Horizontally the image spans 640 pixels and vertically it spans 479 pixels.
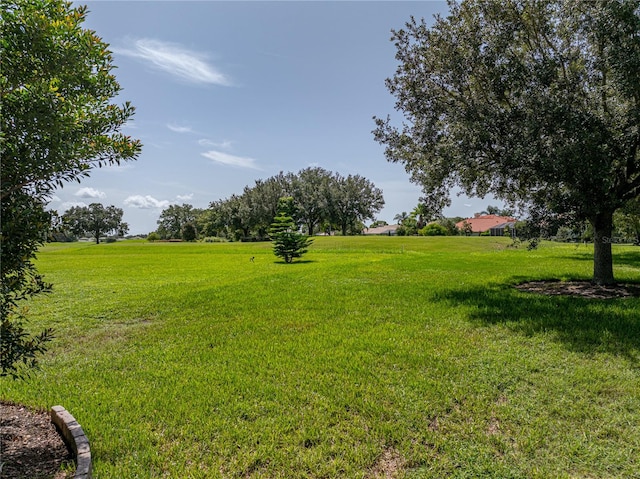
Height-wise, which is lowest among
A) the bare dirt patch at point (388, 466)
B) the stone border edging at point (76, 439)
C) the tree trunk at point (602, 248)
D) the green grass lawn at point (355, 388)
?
the bare dirt patch at point (388, 466)

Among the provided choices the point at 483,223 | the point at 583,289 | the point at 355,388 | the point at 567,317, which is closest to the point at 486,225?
the point at 483,223

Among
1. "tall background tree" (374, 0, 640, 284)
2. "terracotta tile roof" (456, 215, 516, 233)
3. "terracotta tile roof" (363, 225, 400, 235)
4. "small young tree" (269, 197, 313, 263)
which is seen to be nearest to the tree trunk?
"tall background tree" (374, 0, 640, 284)

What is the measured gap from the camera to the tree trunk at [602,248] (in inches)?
392

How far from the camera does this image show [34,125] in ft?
8.95

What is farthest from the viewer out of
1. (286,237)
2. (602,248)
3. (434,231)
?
(434,231)

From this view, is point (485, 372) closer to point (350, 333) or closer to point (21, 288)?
point (350, 333)

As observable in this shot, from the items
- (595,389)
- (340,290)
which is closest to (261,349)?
(595,389)

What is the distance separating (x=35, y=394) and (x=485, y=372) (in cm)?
564

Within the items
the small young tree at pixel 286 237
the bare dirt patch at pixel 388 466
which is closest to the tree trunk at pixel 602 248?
the bare dirt patch at pixel 388 466

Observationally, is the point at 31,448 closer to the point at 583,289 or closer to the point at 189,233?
the point at 583,289

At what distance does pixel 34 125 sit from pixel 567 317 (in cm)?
864

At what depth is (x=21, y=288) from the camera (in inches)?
112

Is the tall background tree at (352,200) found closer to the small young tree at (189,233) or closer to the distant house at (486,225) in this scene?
the distant house at (486,225)

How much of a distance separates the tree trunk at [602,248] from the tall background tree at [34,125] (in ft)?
38.5
